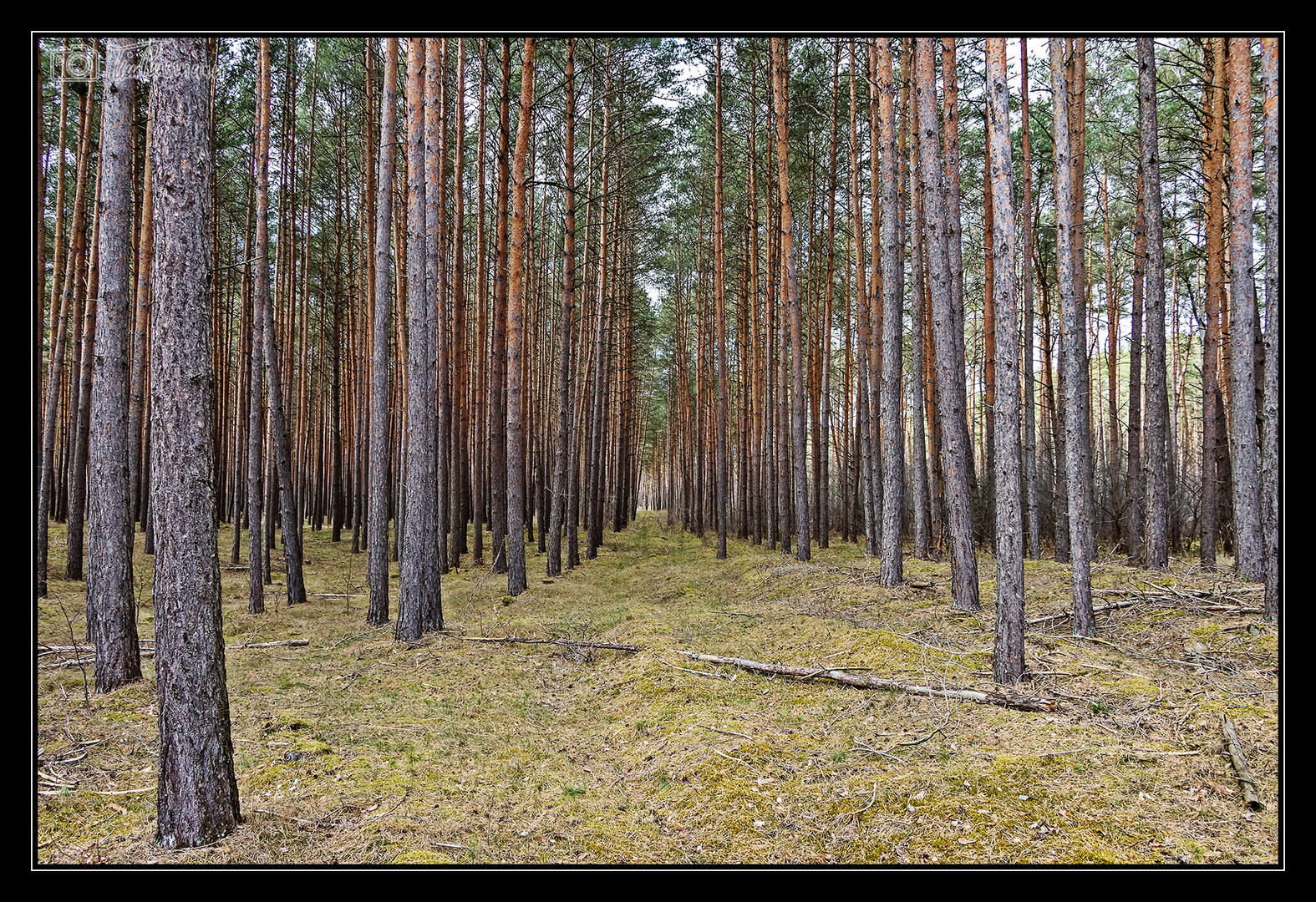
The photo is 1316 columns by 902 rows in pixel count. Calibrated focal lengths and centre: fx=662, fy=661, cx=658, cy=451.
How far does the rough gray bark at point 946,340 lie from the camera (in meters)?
7.27

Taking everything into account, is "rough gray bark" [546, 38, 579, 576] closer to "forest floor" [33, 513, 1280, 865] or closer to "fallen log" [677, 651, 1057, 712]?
"forest floor" [33, 513, 1280, 865]

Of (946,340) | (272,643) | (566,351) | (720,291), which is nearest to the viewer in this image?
(946,340)

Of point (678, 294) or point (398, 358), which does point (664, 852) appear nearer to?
point (398, 358)

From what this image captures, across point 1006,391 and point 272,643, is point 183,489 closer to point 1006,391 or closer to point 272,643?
point 1006,391

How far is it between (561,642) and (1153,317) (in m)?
8.83

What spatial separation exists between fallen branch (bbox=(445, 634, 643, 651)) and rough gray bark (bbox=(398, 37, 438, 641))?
78 centimetres

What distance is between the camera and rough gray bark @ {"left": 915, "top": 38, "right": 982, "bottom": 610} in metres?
7.27

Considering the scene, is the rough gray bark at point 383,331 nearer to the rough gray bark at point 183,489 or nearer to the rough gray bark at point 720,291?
the rough gray bark at point 183,489

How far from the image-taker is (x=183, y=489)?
3.13 m

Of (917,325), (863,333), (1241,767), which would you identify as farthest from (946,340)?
(863,333)

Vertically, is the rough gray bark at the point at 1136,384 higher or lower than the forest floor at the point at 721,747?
higher

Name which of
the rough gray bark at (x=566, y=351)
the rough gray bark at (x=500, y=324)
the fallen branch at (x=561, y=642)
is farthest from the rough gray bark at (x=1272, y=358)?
the rough gray bark at (x=500, y=324)

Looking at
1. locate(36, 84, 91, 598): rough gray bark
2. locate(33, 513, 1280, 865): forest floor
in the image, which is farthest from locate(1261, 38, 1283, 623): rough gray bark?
locate(36, 84, 91, 598): rough gray bark

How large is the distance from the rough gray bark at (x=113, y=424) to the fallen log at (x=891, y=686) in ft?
16.9
